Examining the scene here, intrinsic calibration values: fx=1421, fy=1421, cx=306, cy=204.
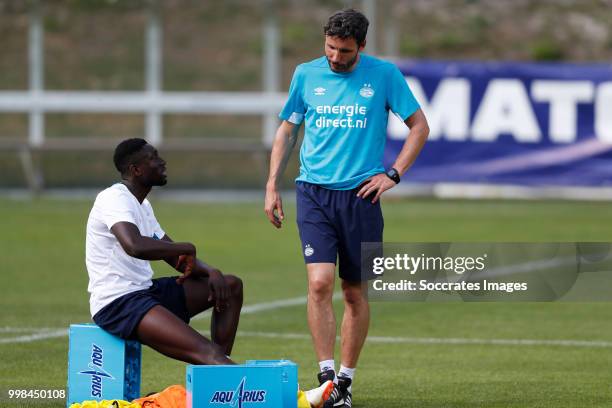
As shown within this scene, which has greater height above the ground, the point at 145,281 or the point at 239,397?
the point at 145,281

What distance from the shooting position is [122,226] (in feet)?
25.8

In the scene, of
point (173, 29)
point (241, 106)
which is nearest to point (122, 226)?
point (241, 106)

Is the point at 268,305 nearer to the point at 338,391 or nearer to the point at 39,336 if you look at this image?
the point at 39,336

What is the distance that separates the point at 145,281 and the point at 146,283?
0.01 m

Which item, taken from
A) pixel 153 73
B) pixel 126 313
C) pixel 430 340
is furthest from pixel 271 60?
pixel 126 313

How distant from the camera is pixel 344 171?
8.54 m

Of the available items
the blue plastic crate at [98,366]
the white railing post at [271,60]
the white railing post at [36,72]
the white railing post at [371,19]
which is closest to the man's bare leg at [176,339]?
the blue plastic crate at [98,366]

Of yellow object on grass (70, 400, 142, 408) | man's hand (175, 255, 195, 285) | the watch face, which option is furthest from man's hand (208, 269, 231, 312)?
the watch face

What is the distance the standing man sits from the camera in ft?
27.7

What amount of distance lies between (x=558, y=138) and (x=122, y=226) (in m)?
18.0

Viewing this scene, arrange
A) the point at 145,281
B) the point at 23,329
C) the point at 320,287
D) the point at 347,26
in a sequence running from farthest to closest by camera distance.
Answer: the point at 23,329 → the point at 320,287 → the point at 347,26 → the point at 145,281

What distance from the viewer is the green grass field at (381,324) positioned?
9.06m

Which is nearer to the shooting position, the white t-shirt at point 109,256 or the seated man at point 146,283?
the seated man at point 146,283

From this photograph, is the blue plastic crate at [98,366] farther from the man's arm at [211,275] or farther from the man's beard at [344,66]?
the man's beard at [344,66]
